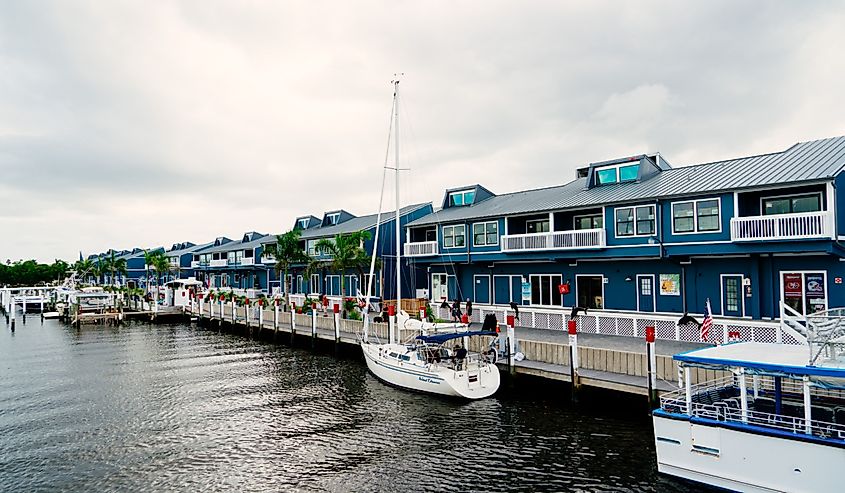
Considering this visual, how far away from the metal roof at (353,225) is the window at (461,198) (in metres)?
6.07

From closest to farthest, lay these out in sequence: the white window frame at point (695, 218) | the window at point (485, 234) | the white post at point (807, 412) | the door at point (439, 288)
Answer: the white post at point (807, 412), the white window frame at point (695, 218), the window at point (485, 234), the door at point (439, 288)

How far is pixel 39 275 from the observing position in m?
141

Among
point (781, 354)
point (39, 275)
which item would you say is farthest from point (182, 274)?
point (781, 354)

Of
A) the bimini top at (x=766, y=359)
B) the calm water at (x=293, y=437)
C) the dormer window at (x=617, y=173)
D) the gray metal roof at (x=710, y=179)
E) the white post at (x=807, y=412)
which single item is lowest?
the calm water at (x=293, y=437)

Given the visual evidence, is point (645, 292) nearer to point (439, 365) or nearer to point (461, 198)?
point (439, 365)

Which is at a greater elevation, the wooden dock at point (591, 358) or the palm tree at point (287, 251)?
the palm tree at point (287, 251)

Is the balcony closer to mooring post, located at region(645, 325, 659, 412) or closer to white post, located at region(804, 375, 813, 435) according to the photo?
mooring post, located at region(645, 325, 659, 412)

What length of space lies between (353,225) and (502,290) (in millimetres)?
25906

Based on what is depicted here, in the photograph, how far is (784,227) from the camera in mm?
22906

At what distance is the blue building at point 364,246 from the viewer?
4844cm

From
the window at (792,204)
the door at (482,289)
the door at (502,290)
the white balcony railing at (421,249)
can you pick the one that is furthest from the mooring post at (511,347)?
the white balcony railing at (421,249)

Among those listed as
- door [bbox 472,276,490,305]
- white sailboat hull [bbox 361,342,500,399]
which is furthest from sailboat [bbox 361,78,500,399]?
door [bbox 472,276,490,305]

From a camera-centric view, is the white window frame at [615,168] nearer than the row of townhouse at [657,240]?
No

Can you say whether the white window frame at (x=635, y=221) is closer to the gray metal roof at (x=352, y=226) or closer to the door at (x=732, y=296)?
the door at (x=732, y=296)
